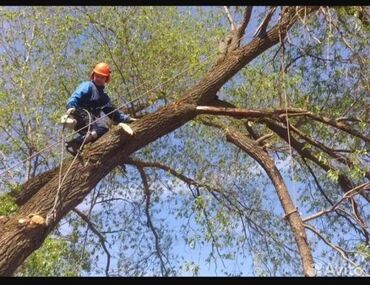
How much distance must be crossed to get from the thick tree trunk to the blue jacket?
422 millimetres

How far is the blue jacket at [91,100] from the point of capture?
224 inches

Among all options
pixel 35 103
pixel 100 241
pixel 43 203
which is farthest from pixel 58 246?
pixel 35 103

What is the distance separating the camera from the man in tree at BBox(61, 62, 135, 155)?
18.1 ft

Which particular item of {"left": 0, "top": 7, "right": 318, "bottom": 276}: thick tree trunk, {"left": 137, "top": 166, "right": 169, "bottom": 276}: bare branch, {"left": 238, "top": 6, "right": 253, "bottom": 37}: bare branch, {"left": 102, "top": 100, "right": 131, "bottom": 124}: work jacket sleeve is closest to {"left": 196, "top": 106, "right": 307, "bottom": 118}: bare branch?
{"left": 0, "top": 7, "right": 318, "bottom": 276}: thick tree trunk

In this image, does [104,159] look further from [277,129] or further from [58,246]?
[277,129]

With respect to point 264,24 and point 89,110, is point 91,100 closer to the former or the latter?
point 89,110

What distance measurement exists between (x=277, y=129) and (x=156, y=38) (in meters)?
2.82

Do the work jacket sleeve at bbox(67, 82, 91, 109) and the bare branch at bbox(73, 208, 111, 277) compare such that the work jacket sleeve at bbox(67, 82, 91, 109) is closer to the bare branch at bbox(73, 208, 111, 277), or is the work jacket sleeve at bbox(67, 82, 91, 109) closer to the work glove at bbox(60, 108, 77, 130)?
the work glove at bbox(60, 108, 77, 130)

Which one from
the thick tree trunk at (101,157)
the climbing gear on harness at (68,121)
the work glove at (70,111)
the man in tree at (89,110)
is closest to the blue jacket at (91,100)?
the man in tree at (89,110)

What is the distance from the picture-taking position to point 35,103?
27.2 feet

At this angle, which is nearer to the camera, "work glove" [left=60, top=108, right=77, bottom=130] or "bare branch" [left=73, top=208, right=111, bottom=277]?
"work glove" [left=60, top=108, right=77, bottom=130]

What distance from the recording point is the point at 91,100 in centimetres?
586

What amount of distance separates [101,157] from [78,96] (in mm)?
736

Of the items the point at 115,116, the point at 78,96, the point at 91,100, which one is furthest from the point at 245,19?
the point at 78,96
